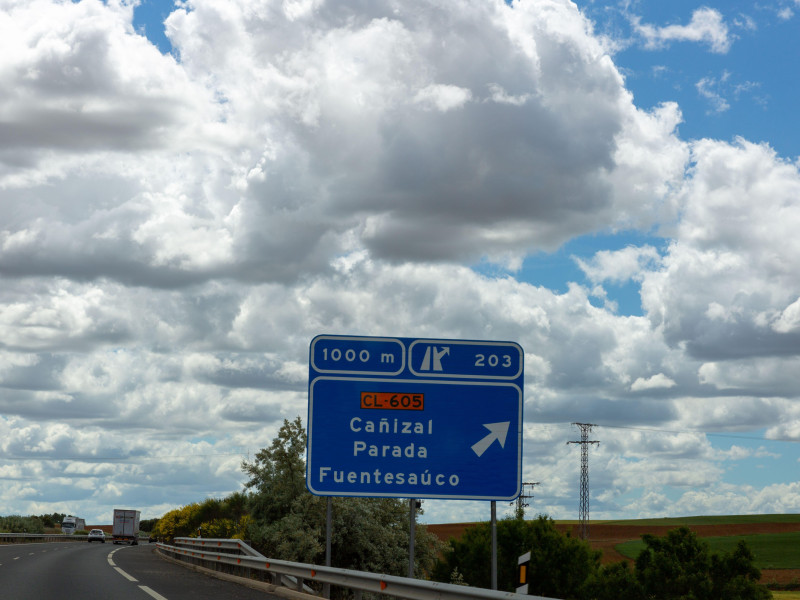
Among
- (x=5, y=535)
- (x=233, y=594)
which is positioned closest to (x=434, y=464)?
(x=233, y=594)

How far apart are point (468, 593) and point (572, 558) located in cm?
5540

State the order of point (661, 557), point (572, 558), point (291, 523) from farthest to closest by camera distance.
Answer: point (572, 558)
point (661, 557)
point (291, 523)

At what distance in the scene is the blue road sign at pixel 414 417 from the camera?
16750mm

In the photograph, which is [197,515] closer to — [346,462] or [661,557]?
[661,557]

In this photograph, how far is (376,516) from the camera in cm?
3684

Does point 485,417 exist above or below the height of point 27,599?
above

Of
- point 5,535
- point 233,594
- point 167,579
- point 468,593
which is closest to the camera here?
point 468,593

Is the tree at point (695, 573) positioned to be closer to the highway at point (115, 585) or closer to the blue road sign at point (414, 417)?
the highway at point (115, 585)

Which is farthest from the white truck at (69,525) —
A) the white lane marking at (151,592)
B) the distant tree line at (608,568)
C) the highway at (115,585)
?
the white lane marking at (151,592)

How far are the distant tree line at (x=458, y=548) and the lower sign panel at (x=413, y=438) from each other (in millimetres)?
18092

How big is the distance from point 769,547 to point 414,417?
372 ft

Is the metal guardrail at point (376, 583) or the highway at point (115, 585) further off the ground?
the metal guardrail at point (376, 583)

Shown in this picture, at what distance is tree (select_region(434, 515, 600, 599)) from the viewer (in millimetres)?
62469

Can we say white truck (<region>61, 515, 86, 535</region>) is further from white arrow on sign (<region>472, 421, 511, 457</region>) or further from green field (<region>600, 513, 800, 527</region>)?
white arrow on sign (<region>472, 421, 511, 457</region>)
